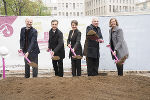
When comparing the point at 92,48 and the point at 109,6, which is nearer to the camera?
the point at 92,48

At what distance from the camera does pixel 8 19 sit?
356 inches

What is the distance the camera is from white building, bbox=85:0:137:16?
8044cm

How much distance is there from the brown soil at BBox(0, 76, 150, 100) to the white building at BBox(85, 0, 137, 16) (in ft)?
236

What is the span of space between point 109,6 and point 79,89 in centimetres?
7957

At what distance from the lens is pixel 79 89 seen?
3.18 metres

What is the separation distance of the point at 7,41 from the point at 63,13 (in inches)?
4151

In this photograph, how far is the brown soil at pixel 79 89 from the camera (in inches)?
115

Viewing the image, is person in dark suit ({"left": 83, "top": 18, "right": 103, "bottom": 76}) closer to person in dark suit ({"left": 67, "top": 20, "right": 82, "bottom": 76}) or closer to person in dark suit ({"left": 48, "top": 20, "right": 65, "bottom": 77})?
person in dark suit ({"left": 67, "top": 20, "right": 82, "bottom": 76})

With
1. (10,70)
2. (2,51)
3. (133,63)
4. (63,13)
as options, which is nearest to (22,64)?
(10,70)

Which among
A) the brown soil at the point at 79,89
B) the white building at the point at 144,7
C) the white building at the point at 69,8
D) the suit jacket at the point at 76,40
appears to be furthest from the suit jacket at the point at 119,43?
the white building at the point at 69,8

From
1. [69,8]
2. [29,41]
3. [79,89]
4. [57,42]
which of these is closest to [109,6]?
[69,8]

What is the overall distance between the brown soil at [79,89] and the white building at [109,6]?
72.1 meters

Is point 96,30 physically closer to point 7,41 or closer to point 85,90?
point 85,90

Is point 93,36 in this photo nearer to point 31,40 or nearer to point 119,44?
point 119,44
